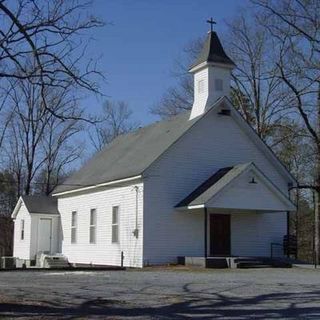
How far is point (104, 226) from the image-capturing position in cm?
3359

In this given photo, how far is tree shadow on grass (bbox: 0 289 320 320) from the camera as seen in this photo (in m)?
11.9

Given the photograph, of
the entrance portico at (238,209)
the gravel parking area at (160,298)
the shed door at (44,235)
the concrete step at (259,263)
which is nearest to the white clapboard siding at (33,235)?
the shed door at (44,235)

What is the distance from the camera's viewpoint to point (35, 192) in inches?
2576

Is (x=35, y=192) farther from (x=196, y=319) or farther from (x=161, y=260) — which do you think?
(x=196, y=319)

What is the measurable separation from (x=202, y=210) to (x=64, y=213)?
456 inches

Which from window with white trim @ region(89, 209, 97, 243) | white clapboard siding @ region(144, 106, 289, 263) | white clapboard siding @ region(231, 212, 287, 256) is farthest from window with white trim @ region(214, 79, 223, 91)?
window with white trim @ region(89, 209, 97, 243)

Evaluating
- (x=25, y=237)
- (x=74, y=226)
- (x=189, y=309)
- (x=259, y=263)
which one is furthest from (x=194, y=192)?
(x=189, y=309)

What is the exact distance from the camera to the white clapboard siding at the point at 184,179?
98.3ft

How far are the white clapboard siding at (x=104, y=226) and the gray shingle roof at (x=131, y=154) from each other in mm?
732

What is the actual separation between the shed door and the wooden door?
1304 cm

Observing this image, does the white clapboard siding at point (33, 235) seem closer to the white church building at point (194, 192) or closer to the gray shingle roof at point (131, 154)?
the gray shingle roof at point (131, 154)

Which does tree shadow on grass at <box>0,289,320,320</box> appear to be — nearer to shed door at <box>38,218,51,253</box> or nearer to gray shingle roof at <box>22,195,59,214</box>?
shed door at <box>38,218,51,253</box>

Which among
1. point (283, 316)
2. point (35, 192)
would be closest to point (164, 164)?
point (283, 316)

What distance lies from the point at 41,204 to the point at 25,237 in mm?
2401
